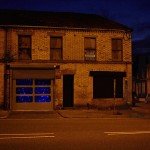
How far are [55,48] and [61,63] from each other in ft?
3.80

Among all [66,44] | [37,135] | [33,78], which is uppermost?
[66,44]

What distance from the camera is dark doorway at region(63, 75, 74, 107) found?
92.1 ft

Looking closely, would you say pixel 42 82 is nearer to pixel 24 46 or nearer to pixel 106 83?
pixel 24 46

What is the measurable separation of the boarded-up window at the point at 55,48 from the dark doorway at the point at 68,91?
1660 mm

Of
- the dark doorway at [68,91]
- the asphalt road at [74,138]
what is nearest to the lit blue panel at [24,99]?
the dark doorway at [68,91]

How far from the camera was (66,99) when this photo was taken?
92.3 feet

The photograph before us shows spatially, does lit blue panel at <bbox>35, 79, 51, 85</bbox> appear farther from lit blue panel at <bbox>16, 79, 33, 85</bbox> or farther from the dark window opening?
the dark window opening

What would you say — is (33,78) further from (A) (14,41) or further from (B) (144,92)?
(B) (144,92)

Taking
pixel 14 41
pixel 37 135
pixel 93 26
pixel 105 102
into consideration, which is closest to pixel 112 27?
pixel 93 26

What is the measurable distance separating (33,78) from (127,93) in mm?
7236

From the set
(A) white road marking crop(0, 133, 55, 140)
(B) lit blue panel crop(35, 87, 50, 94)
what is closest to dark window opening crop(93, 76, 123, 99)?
(B) lit blue panel crop(35, 87, 50, 94)

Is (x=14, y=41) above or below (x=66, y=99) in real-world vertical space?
above

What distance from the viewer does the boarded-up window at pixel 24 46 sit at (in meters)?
27.2

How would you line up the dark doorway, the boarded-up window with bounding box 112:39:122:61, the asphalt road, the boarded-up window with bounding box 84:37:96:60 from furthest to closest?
the boarded-up window with bounding box 112:39:122:61
the boarded-up window with bounding box 84:37:96:60
the dark doorway
the asphalt road
